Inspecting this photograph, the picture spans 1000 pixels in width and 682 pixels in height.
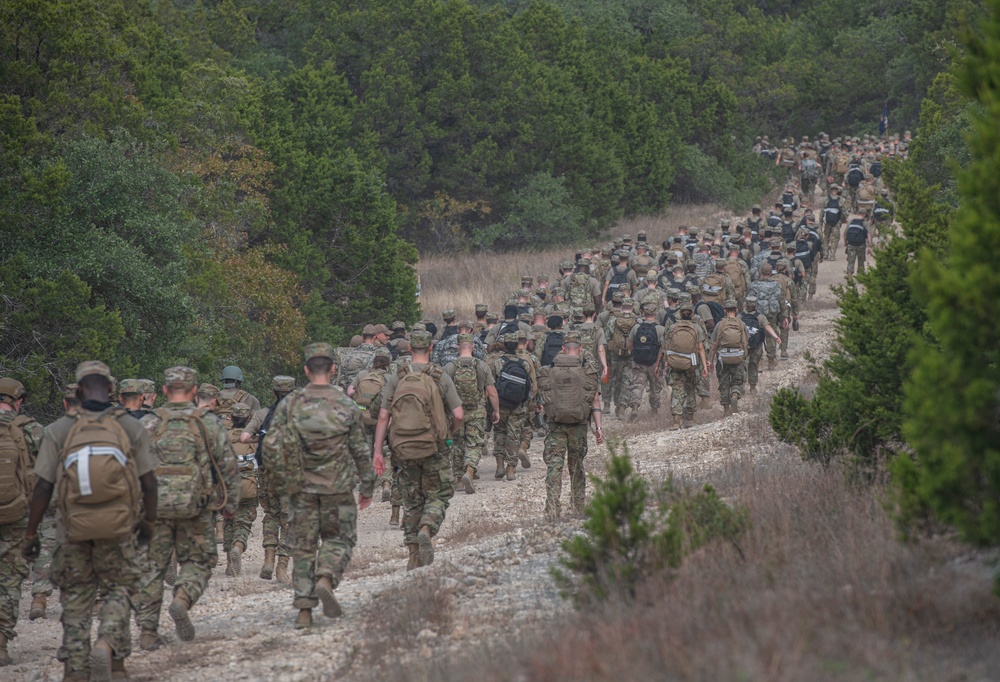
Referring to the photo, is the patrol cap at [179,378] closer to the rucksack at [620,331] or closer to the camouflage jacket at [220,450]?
the camouflage jacket at [220,450]

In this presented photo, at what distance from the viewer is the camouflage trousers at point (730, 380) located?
18.5m

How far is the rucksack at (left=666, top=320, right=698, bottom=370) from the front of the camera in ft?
58.2

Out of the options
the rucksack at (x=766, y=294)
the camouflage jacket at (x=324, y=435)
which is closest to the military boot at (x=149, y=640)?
the camouflage jacket at (x=324, y=435)

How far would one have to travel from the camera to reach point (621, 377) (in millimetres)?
19969

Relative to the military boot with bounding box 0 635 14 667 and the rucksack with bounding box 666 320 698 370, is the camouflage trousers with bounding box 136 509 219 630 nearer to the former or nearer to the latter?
the military boot with bounding box 0 635 14 667

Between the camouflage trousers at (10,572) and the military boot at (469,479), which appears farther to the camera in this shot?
the military boot at (469,479)

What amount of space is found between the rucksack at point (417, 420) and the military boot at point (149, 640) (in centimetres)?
245

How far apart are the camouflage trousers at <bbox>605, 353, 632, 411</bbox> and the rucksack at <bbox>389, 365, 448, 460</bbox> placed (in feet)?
31.1

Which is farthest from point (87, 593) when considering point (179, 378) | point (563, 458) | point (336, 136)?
point (336, 136)

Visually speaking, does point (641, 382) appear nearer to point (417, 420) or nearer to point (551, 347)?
point (551, 347)

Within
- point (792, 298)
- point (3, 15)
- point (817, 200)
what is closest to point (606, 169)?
point (817, 200)

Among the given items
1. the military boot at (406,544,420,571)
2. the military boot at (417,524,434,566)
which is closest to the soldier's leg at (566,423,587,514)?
the military boot at (406,544,420,571)

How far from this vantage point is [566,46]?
4519 centimetres

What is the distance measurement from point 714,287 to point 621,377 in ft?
7.89
